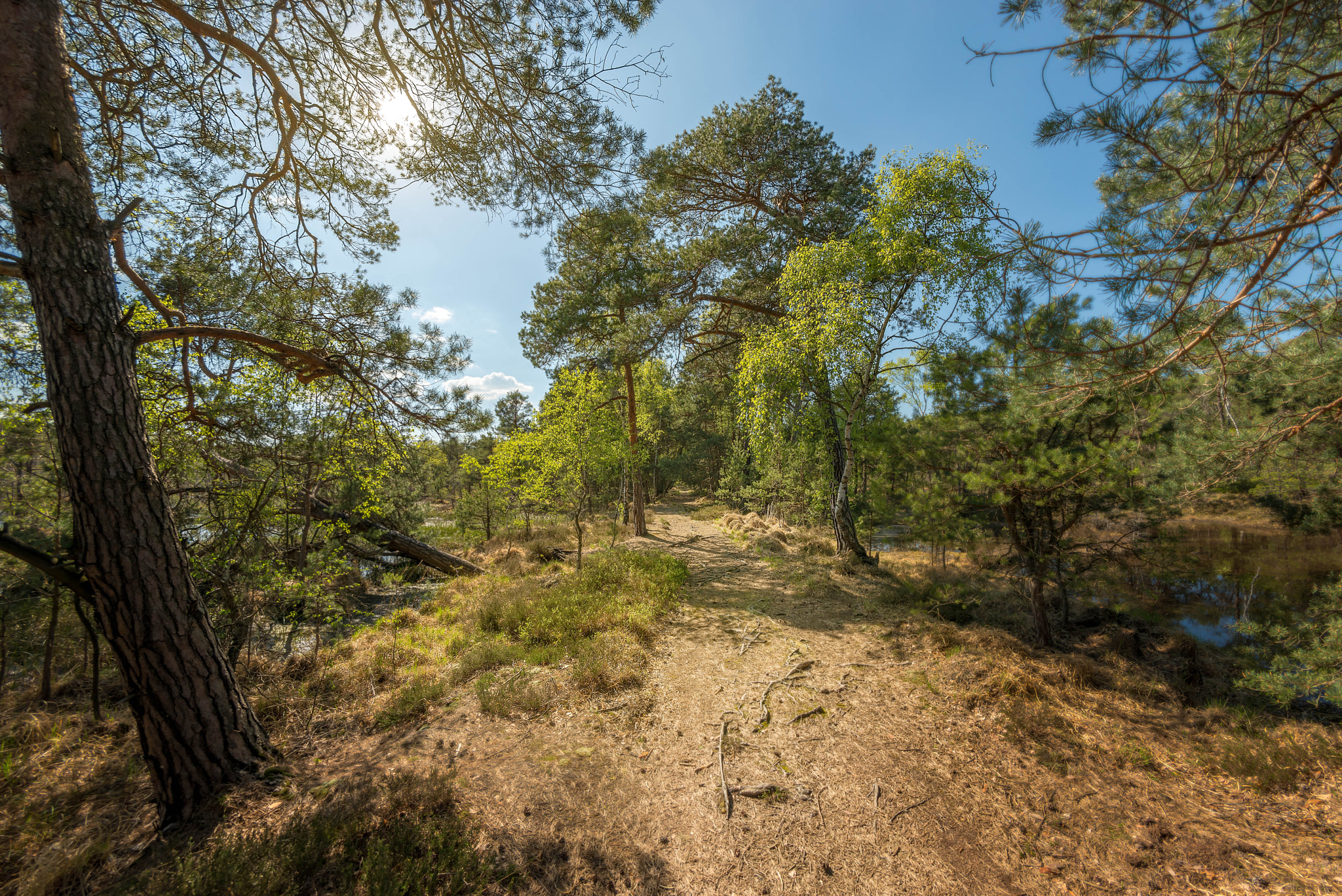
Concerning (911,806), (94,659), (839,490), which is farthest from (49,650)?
(839,490)

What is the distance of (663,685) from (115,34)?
351 inches

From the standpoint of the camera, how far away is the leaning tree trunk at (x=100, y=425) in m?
2.86

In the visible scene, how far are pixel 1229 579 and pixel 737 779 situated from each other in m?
17.5

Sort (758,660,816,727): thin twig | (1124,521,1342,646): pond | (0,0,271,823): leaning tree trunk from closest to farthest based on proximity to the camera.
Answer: (0,0,271,823): leaning tree trunk < (758,660,816,727): thin twig < (1124,521,1342,646): pond

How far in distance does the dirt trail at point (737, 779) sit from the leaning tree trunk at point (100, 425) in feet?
4.29

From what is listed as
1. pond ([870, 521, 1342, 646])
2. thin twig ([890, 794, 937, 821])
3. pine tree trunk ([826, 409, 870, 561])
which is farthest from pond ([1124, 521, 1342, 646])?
thin twig ([890, 794, 937, 821])

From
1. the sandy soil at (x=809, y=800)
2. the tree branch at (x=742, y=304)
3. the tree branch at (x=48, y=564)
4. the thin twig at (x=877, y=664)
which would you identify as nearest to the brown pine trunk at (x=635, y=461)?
the tree branch at (x=742, y=304)

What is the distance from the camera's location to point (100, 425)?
291 cm

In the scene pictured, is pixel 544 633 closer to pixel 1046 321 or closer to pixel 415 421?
pixel 415 421

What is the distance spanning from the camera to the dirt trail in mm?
3059

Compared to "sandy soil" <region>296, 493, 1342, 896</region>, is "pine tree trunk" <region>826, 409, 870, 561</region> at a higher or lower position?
higher

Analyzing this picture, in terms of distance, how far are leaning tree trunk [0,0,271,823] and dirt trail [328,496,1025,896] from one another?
51.5 inches

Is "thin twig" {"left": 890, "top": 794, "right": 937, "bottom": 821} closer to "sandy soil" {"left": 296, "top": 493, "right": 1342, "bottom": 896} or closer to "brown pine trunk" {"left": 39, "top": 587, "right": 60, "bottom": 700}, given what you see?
"sandy soil" {"left": 296, "top": 493, "right": 1342, "bottom": 896}

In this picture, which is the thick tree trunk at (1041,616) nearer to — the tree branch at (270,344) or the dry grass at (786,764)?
the dry grass at (786,764)
